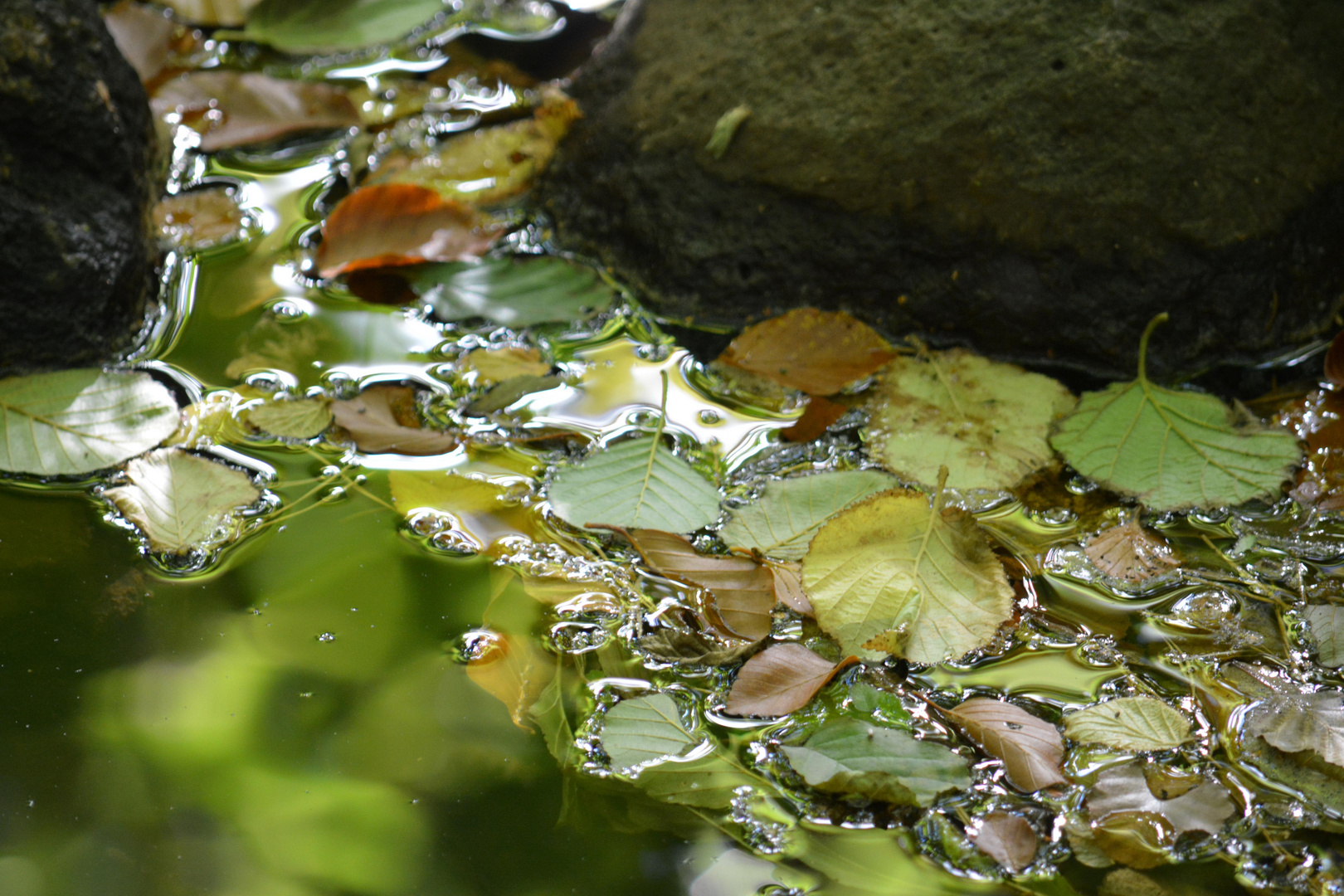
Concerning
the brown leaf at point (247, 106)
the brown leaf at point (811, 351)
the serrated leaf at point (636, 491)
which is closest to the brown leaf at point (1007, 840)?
the serrated leaf at point (636, 491)

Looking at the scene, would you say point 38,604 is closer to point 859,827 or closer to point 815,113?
point 859,827

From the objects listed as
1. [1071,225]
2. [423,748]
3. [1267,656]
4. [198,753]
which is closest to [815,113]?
[1071,225]

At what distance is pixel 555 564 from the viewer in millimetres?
1255

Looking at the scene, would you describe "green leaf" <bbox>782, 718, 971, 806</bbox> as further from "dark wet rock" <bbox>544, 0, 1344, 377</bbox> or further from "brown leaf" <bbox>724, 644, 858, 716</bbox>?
"dark wet rock" <bbox>544, 0, 1344, 377</bbox>

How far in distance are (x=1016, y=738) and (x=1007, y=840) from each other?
105mm

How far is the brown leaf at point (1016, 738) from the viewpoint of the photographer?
1038 mm

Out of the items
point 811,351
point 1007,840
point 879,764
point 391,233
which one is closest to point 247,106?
point 391,233

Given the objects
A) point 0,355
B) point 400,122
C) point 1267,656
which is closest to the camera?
point 1267,656

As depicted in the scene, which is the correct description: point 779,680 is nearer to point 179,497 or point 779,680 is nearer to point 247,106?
point 179,497

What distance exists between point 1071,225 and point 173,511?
1.23 meters

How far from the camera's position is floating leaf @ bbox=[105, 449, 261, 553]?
127 centimetres

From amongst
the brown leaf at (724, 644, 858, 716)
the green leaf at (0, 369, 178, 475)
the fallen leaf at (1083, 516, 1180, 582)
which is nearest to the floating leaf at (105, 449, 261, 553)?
the green leaf at (0, 369, 178, 475)

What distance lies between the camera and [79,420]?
4.56 ft

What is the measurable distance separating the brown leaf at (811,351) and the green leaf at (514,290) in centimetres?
26
